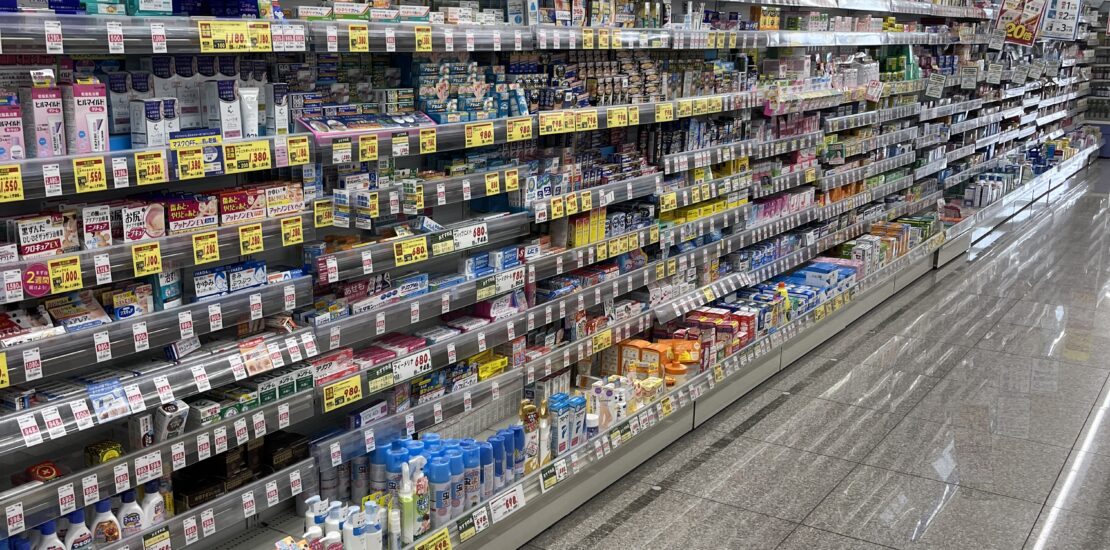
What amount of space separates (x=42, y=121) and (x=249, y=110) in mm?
647

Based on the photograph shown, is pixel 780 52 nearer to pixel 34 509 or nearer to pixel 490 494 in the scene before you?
pixel 490 494

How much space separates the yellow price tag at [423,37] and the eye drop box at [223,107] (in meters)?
0.76

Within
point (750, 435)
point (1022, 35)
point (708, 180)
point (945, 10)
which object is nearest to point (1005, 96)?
point (1022, 35)

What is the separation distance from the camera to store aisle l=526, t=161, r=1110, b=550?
407 cm

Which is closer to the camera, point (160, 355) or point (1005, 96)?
point (160, 355)

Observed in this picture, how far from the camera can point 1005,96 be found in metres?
12.2

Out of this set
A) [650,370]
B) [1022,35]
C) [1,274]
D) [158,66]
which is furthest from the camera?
[1022,35]

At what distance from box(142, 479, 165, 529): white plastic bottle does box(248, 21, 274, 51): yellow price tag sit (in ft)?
4.63

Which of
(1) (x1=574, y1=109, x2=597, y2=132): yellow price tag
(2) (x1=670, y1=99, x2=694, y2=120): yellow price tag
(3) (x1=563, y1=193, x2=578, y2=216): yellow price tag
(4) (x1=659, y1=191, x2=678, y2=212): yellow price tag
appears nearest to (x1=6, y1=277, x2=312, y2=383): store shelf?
(3) (x1=563, y1=193, x2=578, y2=216): yellow price tag

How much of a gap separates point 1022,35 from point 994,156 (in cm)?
227

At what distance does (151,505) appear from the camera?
9.55 ft

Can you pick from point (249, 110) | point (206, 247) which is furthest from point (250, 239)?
point (249, 110)

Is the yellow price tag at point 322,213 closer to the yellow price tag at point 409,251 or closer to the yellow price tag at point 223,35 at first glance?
the yellow price tag at point 409,251

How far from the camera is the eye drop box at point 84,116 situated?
8.43 feet
